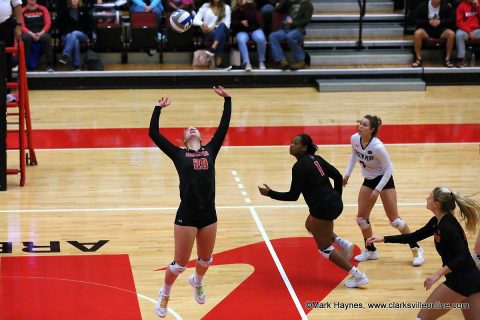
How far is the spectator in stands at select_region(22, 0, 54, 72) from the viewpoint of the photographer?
19.3 meters

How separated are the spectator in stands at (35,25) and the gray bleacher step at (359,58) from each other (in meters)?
5.74

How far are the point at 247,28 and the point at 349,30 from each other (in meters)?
2.74

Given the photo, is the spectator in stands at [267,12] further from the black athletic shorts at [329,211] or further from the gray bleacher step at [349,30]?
the black athletic shorts at [329,211]

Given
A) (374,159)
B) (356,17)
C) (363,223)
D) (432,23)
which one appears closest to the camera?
(374,159)

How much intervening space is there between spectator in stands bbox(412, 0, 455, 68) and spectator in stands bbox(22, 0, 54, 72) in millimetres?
7880

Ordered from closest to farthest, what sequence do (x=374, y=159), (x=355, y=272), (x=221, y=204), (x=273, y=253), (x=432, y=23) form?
(x=355, y=272)
(x=374, y=159)
(x=273, y=253)
(x=221, y=204)
(x=432, y=23)

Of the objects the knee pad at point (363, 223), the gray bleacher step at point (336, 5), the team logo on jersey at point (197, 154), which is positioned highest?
the gray bleacher step at point (336, 5)

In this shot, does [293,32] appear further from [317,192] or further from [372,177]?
[317,192]

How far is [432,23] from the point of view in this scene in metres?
20.4

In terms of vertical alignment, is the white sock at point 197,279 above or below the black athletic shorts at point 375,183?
below

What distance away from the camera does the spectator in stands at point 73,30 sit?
19.7 meters

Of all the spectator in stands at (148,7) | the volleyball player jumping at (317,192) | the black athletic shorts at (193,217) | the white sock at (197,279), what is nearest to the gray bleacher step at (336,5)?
the spectator in stands at (148,7)

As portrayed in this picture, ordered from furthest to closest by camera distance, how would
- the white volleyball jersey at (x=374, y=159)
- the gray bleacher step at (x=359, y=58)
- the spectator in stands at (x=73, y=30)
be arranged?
1. the gray bleacher step at (x=359, y=58)
2. the spectator in stands at (x=73, y=30)
3. the white volleyball jersey at (x=374, y=159)

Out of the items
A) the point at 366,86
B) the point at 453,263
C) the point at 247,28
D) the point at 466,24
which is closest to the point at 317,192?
the point at 453,263
